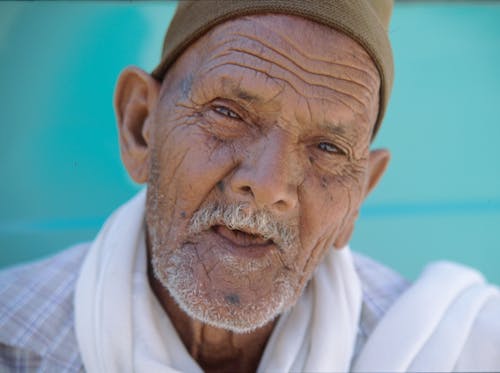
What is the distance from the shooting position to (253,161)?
68.6 inches

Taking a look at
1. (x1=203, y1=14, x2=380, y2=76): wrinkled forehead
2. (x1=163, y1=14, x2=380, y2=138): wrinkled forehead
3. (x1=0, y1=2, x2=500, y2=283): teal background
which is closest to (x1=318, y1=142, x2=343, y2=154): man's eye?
(x1=163, y1=14, x2=380, y2=138): wrinkled forehead

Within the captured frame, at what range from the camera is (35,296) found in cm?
211

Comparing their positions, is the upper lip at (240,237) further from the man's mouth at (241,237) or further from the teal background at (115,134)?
the teal background at (115,134)

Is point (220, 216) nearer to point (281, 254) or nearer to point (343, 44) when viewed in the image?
point (281, 254)

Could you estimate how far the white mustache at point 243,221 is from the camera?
168 centimetres

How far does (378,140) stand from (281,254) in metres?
1.43

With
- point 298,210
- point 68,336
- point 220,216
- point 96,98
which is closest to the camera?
point 220,216

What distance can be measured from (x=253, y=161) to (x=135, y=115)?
685 mm

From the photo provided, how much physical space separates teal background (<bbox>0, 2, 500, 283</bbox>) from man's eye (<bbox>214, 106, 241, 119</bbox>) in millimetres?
1086

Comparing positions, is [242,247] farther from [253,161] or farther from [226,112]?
[226,112]

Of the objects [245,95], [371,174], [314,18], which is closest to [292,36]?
[314,18]

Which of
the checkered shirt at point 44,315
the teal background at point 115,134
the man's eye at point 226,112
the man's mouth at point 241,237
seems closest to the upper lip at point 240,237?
the man's mouth at point 241,237

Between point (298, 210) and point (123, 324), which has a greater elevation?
point (298, 210)

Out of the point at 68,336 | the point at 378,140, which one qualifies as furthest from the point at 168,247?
the point at 378,140
